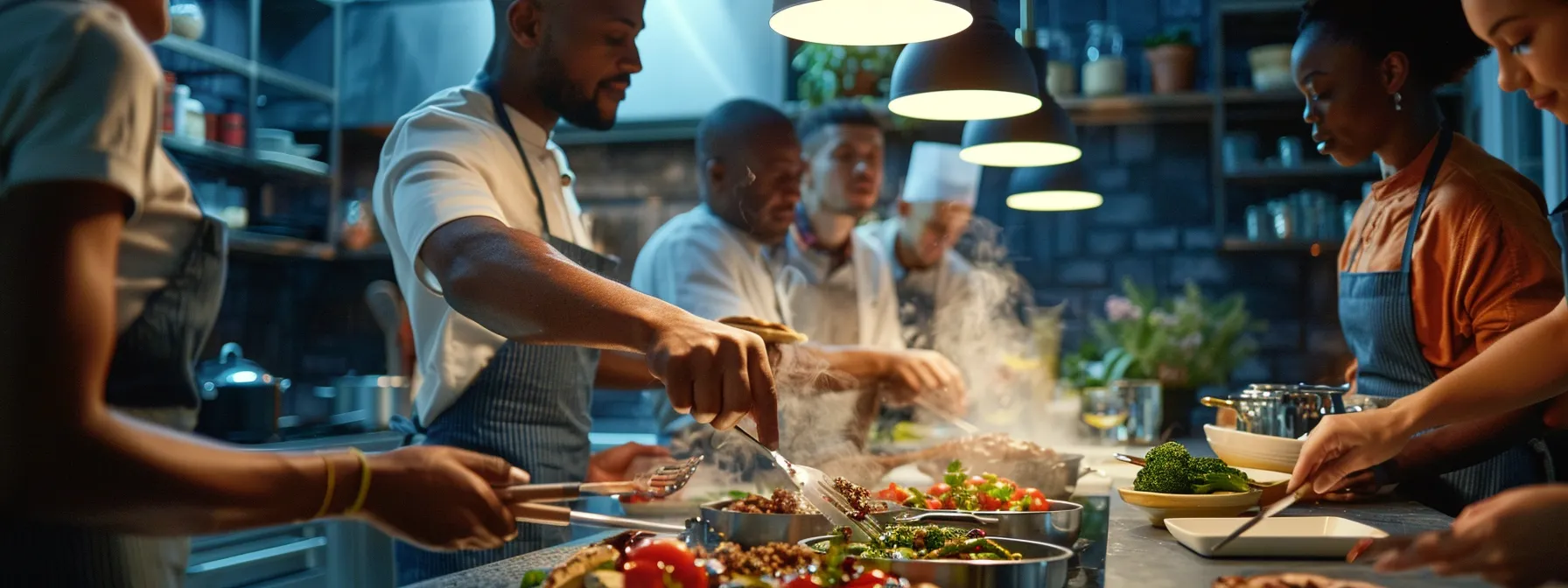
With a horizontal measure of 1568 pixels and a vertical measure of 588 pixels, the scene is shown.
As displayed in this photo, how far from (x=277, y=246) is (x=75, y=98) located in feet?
11.9

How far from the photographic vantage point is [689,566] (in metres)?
1.00

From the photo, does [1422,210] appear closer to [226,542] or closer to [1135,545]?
[1135,545]

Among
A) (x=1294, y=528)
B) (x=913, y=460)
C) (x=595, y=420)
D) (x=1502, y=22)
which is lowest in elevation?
(x=595, y=420)

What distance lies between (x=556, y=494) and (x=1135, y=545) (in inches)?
30.3

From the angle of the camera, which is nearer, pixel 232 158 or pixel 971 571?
pixel 971 571

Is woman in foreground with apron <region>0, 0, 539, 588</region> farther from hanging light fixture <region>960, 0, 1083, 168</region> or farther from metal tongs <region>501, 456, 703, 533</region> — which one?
hanging light fixture <region>960, 0, 1083, 168</region>

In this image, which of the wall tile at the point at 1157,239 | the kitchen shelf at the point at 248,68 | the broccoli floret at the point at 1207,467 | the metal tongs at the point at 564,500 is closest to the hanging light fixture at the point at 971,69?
the broccoli floret at the point at 1207,467

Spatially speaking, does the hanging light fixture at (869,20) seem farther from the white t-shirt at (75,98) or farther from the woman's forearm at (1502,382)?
the white t-shirt at (75,98)

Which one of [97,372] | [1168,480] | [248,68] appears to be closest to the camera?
→ [97,372]

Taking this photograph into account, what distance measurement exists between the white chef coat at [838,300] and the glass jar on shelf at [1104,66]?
1366 mm

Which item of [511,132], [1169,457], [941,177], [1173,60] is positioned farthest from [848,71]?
[1169,457]

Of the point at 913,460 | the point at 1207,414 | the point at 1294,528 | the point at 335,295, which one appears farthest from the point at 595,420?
the point at 1294,528

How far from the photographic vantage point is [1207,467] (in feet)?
5.12

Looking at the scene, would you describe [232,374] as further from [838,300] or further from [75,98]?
[75,98]
